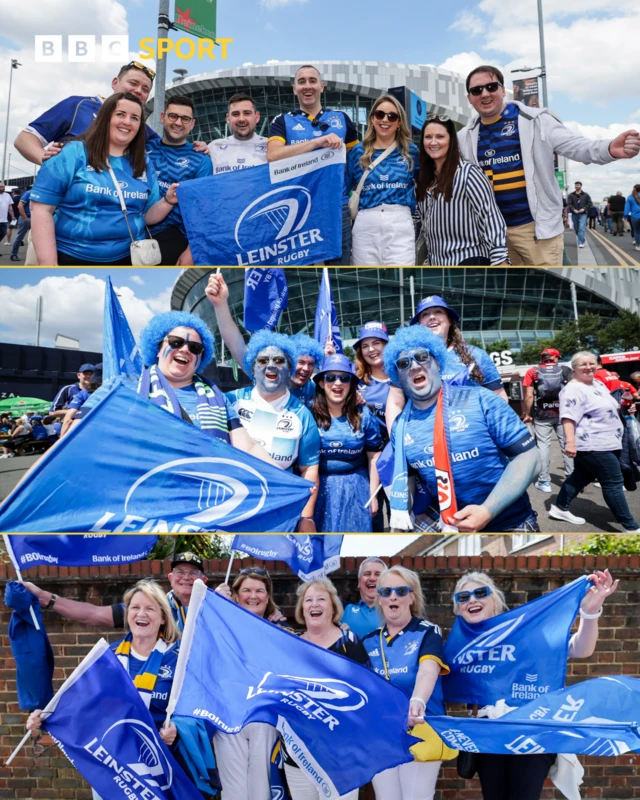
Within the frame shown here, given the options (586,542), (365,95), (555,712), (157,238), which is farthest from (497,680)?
(365,95)

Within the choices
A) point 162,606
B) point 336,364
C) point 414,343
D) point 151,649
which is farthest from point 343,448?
point 151,649

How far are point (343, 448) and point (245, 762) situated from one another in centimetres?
198

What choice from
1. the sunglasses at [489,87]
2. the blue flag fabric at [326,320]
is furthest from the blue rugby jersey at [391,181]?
the blue flag fabric at [326,320]

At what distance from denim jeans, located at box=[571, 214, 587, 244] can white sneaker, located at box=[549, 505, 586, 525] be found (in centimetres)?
151

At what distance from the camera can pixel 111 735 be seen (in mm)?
4137

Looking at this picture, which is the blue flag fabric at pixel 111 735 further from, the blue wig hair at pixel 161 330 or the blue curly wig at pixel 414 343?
the blue curly wig at pixel 414 343

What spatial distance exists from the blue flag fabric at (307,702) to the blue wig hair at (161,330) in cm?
150

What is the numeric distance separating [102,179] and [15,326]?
897 millimetres

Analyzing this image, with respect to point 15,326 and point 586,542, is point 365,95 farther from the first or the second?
point 586,542

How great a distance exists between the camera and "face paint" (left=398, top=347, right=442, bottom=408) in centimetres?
381

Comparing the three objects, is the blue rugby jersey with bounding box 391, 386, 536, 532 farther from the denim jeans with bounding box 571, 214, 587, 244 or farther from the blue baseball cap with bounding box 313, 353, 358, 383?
the denim jeans with bounding box 571, 214, 587, 244

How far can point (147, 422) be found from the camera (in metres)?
3.83

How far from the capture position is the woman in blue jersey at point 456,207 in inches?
160

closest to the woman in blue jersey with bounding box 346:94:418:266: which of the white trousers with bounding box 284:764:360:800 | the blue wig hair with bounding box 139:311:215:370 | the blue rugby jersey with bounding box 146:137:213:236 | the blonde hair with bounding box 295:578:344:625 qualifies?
the blue rugby jersey with bounding box 146:137:213:236
